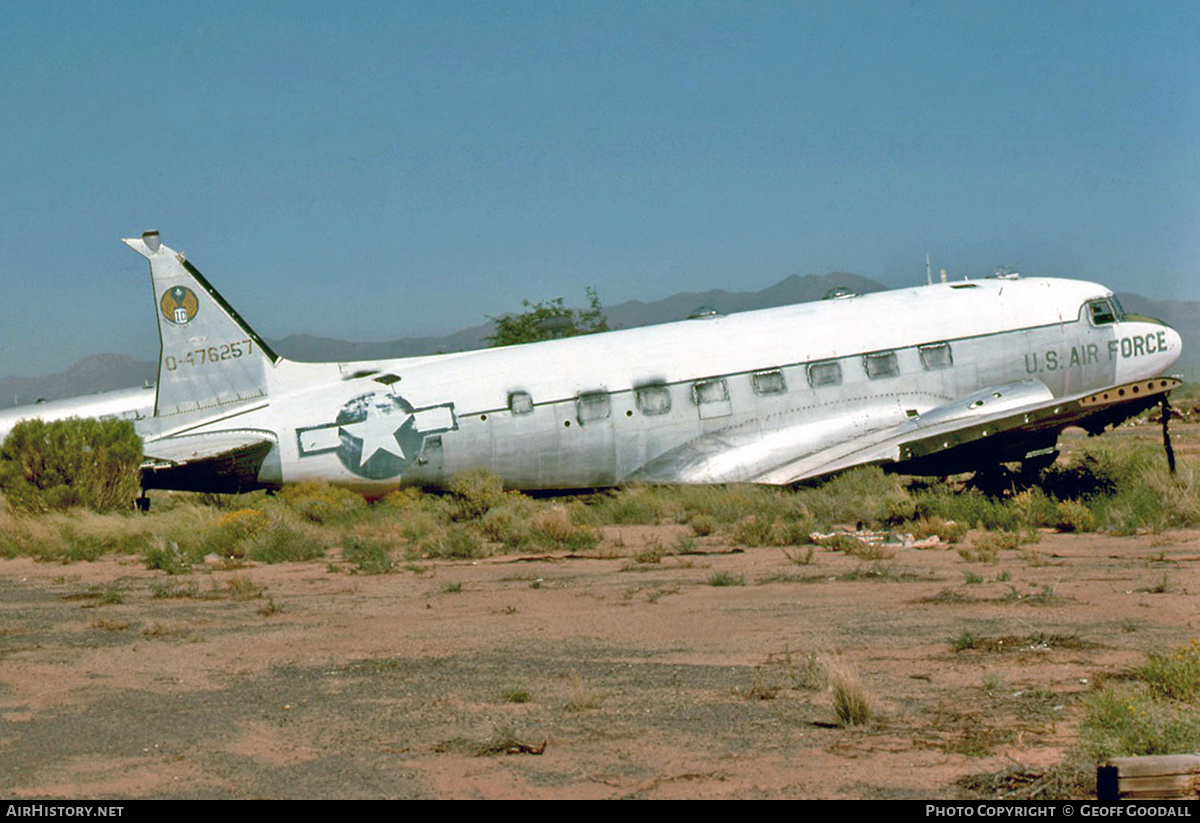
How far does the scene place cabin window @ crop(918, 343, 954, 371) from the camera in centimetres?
2536

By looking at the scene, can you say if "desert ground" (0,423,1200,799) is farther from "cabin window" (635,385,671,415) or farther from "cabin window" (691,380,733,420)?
"cabin window" (691,380,733,420)

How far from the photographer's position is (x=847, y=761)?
7336 millimetres

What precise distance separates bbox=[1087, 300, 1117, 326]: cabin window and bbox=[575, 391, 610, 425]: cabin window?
33.9 ft

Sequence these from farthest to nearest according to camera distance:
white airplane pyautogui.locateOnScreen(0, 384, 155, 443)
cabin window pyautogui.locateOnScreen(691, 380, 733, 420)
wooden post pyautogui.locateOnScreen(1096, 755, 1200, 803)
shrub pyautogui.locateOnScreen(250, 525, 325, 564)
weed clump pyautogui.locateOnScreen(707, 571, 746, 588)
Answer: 1. white airplane pyautogui.locateOnScreen(0, 384, 155, 443)
2. cabin window pyautogui.locateOnScreen(691, 380, 733, 420)
3. shrub pyautogui.locateOnScreen(250, 525, 325, 564)
4. weed clump pyautogui.locateOnScreen(707, 571, 746, 588)
5. wooden post pyautogui.locateOnScreen(1096, 755, 1200, 803)

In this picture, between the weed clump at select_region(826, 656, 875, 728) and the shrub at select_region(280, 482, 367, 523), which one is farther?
the shrub at select_region(280, 482, 367, 523)

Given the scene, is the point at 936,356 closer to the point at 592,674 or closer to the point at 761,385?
the point at 761,385

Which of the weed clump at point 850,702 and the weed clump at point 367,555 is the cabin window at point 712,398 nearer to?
the weed clump at point 367,555

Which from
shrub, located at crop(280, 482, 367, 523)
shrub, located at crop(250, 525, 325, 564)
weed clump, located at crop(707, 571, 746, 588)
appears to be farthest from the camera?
shrub, located at crop(280, 482, 367, 523)

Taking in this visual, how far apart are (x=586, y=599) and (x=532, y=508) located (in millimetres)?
8436

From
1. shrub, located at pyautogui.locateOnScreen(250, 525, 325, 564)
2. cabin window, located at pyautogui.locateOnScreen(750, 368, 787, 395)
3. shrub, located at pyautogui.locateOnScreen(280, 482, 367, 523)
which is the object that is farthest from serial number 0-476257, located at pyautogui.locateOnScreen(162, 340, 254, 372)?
cabin window, located at pyautogui.locateOnScreen(750, 368, 787, 395)

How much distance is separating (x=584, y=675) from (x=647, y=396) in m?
14.6

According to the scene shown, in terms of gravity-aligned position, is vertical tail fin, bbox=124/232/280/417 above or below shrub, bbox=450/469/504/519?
above

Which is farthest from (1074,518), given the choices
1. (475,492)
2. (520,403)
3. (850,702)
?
(850,702)
